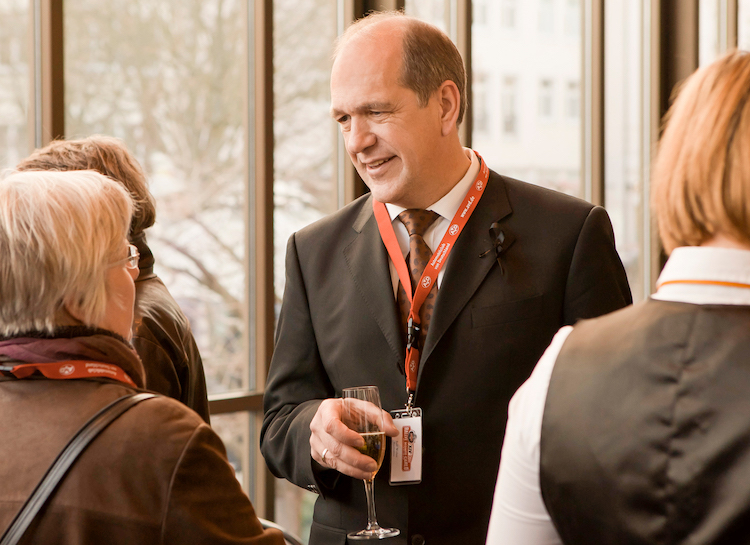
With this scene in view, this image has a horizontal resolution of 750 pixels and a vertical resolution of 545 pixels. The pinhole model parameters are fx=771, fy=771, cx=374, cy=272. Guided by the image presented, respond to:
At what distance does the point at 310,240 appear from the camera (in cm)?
224

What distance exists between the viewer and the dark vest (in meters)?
0.92

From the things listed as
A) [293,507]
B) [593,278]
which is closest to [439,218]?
[593,278]

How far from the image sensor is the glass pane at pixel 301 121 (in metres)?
3.89

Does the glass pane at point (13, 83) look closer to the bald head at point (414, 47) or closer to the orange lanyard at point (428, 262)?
the bald head at point (414, 47)

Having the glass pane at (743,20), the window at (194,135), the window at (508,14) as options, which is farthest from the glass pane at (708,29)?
the window at (194,135)

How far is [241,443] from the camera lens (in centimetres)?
383

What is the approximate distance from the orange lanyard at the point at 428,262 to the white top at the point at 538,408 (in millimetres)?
763

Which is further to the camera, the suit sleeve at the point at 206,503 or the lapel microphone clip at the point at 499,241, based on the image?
the lapel microphone clip at the point at 499,241

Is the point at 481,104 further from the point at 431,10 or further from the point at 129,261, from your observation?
the point at 129,261

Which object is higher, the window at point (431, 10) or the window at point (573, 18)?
the window at point (573, 18)

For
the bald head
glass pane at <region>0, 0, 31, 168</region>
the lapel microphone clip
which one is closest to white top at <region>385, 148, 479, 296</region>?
the lapel microphone clip

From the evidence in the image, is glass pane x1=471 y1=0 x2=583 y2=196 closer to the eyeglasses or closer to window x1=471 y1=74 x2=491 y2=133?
window x1=471 y1=74 x2=491 y2=133

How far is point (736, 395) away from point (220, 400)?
3.00 meters

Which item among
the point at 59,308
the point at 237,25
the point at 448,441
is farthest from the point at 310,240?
the point at 237,25
